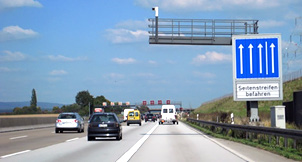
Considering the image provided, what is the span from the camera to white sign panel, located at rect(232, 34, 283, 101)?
26578mm

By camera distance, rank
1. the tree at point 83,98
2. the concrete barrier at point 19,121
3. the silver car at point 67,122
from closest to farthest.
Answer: the silver car at point 67,122
the concrete barrier at point 19,121
the tree at point 83,98

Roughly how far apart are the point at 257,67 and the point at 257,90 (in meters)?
1.38

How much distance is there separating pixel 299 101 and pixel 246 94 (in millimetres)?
5201

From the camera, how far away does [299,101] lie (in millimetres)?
30016

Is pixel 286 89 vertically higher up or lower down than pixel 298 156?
higher up

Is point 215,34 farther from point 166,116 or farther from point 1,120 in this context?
point 166,116

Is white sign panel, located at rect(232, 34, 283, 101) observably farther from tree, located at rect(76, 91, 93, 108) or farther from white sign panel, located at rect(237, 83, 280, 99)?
tree, located at rect(76, 91, 93, 108)

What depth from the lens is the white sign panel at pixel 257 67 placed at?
26578 mm

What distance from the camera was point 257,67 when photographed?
26.8m

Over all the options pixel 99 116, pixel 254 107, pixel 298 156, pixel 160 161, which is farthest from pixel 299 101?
pixel 160 161

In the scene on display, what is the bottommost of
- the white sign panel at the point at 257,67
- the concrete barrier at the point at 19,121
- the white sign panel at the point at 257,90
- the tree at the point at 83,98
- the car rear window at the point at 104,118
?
the concrete barrier at the point at 19,121

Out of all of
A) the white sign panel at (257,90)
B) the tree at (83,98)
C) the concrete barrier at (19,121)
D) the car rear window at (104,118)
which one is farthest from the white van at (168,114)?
the tree at (83,98)

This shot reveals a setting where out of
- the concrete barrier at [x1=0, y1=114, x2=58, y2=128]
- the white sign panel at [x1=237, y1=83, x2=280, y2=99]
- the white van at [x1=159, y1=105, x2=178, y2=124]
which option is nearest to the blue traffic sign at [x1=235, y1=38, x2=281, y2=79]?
the white sign panel at [x1=237, y1=83, x2=280, y2=99]

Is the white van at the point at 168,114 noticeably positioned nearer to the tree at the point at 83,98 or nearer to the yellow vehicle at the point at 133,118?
the yellow vehicle at the point at 133,118
